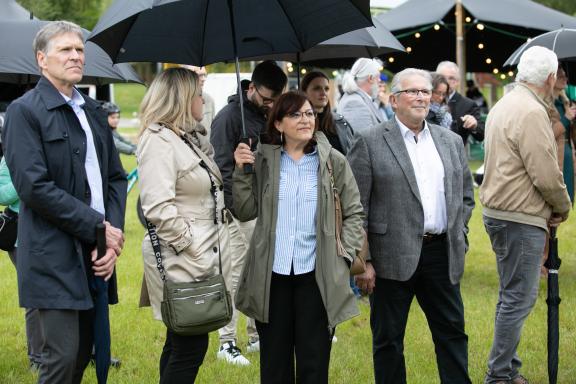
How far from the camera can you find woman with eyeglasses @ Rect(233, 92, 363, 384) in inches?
184

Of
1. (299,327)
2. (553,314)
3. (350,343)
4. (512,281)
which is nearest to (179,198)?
(299,327)

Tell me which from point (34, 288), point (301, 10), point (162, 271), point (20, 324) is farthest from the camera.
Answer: point (20, 324)

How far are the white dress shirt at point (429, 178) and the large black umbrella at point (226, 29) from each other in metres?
0.81

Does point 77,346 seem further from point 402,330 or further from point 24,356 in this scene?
point 24,356

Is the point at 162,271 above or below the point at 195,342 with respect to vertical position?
above

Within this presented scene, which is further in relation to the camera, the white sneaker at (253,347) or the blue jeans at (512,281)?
the white sneaker at (253,347)

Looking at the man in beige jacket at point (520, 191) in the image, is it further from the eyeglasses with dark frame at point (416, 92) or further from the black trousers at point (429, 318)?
the eyeglasses with dark frame at point (416, 92)

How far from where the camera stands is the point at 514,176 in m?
5.49

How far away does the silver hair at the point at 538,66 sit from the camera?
5477 mm

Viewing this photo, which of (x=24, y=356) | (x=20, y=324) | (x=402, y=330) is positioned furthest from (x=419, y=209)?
(x=20, y=324)

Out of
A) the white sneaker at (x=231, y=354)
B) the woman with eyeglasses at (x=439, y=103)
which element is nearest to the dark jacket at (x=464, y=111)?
the woman with eyeglasses at (x=439, y=103)

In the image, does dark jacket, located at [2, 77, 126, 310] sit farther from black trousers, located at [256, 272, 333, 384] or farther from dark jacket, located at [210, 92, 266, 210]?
dark jacket, located at [210, 92, 266, 210]

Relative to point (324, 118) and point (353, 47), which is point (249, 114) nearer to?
point (324, 118)

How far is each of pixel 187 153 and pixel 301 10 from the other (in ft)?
4.48
